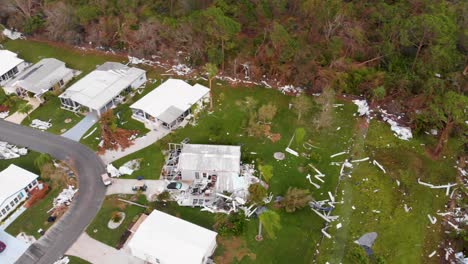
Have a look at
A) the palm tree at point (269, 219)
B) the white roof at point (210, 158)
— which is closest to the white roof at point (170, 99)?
the white roof at point (210, 158)

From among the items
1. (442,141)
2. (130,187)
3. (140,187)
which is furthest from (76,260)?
(442,141)

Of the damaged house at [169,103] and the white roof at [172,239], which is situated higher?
the damaged house at [169,103]

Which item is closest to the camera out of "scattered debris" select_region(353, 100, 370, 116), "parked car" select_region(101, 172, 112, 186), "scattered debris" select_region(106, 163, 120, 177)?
"parked car" select_region(101, 172, 112, 186)

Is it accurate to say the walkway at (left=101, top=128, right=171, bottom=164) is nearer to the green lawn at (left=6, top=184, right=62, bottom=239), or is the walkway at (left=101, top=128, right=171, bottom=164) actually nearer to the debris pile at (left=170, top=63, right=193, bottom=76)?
the green lawn at (left=6, top=184, right=62, bottom=239)

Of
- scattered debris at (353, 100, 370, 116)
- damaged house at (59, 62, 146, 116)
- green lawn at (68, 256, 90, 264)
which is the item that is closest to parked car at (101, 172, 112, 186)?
green lawn at (68, 256, 90, 264)

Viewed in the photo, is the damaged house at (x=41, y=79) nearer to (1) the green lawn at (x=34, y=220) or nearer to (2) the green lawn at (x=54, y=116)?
(2) the green lawn at (x=54, y=116)

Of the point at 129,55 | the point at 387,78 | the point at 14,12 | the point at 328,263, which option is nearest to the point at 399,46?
the point at 387,78
